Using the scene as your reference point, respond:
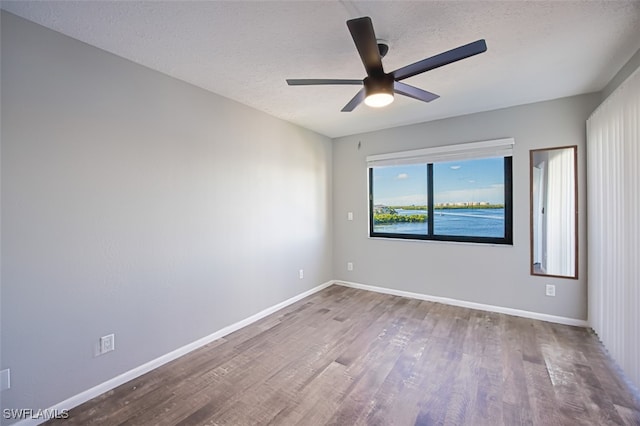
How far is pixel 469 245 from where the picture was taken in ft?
11.5

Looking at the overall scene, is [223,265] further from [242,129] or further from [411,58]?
[411,58]

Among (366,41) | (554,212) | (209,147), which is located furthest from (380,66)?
(554,212)

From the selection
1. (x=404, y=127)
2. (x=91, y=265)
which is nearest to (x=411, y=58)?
(x=404, y=127)

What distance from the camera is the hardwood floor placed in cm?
173

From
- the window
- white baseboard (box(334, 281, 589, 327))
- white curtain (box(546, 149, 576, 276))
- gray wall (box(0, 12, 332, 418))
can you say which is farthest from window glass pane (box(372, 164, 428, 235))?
gray wall (box(0, 12, 332, 418))

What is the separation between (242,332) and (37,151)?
2256mm

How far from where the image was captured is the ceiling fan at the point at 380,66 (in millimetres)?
1403

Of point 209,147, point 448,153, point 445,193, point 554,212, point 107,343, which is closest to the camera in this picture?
point 107,343

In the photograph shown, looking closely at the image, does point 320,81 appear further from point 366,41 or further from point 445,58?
point 445,58

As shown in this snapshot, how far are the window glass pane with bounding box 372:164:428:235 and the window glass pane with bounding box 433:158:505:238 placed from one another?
19cm

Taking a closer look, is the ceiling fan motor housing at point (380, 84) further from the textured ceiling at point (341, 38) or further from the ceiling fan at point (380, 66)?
the textured ceiling at point (341, 38)

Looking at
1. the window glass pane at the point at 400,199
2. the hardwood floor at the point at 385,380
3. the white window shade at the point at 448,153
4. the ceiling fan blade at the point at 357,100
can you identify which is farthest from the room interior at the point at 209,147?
the window glass pane at the point at 400,199

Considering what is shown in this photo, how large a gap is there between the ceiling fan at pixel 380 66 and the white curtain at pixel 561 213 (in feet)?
6.96

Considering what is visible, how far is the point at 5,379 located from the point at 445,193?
4370 millimetres
